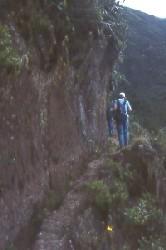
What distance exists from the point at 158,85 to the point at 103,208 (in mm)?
21560

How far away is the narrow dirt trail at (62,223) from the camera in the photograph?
8727mm

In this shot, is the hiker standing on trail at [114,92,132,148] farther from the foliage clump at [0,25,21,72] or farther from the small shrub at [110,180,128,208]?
the foliage clump at [0,25,21,72]

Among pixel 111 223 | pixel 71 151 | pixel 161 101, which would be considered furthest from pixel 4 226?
pixel 161 101

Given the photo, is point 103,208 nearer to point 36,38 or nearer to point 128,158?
point 128,158

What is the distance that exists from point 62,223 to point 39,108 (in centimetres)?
231

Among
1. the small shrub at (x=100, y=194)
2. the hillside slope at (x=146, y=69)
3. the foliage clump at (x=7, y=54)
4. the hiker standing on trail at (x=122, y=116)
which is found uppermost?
the foliage clump at (x=7, y=54)

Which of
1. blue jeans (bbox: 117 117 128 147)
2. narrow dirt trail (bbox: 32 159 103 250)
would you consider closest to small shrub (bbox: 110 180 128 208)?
narrow dirt trail (bbox: 32 159 103 250)

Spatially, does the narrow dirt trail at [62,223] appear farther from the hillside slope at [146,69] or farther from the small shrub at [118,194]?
the hillside slope at [146,69]

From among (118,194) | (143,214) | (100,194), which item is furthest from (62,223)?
(143,214)

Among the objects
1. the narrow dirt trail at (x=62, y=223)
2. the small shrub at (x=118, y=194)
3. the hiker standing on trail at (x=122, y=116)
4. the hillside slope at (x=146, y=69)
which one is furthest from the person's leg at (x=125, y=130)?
the hillside slope at (x=146, y=69)

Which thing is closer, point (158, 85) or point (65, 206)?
point (65, 206)

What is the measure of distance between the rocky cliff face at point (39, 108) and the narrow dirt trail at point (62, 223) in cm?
36

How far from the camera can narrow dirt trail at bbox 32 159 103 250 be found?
8727mm

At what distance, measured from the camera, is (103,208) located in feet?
32.8
